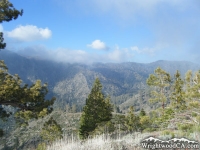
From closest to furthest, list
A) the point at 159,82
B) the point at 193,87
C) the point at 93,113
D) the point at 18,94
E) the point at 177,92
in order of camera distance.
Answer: the point at 18,94 → the point at 193,87 → the point at 159,82 → the point at 177,92 → the point at 93,113

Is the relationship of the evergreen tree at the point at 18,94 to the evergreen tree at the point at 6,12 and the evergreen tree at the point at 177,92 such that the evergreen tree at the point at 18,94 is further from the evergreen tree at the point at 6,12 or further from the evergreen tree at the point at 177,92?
the evergreen tree at the point at 177,92

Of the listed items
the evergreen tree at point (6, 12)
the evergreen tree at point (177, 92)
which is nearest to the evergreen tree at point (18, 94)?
the evergreen tree at point (6, 12)

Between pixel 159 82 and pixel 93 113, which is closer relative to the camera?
pixel 159 82

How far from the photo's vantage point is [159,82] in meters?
32.7

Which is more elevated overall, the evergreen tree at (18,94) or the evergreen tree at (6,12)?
the evergreen tree at (6,12)

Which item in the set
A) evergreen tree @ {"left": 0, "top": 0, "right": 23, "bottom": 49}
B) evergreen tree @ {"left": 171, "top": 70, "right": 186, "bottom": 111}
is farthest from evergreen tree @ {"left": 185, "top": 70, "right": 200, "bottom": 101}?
evergreen tree @ {"left": 0, "top": 0, "right": 23, "bottom": 49}

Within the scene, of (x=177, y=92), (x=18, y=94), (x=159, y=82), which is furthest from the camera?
(x=177, y=92)

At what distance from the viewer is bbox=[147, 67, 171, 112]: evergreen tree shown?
32.2m

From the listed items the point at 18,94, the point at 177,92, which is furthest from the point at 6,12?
the point at 177,92

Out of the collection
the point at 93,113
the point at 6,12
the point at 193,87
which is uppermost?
the point at 6,12

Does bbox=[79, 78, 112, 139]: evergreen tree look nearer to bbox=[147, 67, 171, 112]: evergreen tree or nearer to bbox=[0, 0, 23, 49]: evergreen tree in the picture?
bbox=[147, 67, 171, 112]: evergreen tree

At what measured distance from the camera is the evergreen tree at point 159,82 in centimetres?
3222

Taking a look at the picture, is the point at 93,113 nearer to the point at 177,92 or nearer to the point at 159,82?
the point at 159,82

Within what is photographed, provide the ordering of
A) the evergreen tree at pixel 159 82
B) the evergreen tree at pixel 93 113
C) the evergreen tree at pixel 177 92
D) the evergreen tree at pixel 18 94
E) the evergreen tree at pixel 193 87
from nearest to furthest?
the evergreen tree at pixel 18 94 < the evergreen tree at pixel 193 87 < the evergreen tree at pixel 159 82 < the evergreen tree at pixel 177 92 < the evergreen tree at pixel 93 113
